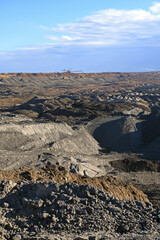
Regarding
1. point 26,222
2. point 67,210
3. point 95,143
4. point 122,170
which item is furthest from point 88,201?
point 95,143

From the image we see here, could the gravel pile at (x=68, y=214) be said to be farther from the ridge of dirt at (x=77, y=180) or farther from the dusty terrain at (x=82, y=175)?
the ridge of dirt at (x=77, y=180)

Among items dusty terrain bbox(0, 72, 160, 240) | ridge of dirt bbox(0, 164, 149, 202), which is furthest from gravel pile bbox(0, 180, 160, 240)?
ridge of dirt bbox(0, 164, 149, 202)

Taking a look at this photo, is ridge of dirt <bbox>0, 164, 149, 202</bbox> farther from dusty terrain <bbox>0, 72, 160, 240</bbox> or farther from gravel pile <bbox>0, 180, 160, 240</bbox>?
gravel pile <bbox>0, 180, 160, 240</bbox>

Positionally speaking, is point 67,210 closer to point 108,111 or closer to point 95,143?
point 95,143

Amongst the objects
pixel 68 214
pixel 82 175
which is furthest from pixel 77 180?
pixel 68 214

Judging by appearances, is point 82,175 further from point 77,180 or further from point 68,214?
point 68,214

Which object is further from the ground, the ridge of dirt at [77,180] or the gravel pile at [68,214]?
the gravel pile at [68,214]

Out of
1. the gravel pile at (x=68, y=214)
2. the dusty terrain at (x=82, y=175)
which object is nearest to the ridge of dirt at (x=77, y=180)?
the dusty terrain at (x=82, y=175)

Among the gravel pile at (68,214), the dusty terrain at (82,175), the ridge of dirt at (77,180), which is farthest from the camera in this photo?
the ridge of dirt at (77,180)

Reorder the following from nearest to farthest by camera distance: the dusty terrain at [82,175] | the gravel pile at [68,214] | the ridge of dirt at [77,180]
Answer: the gravel pile at [68,214]
the dusty terrain at [82,175]
the ridge of dirt at [77,180]
